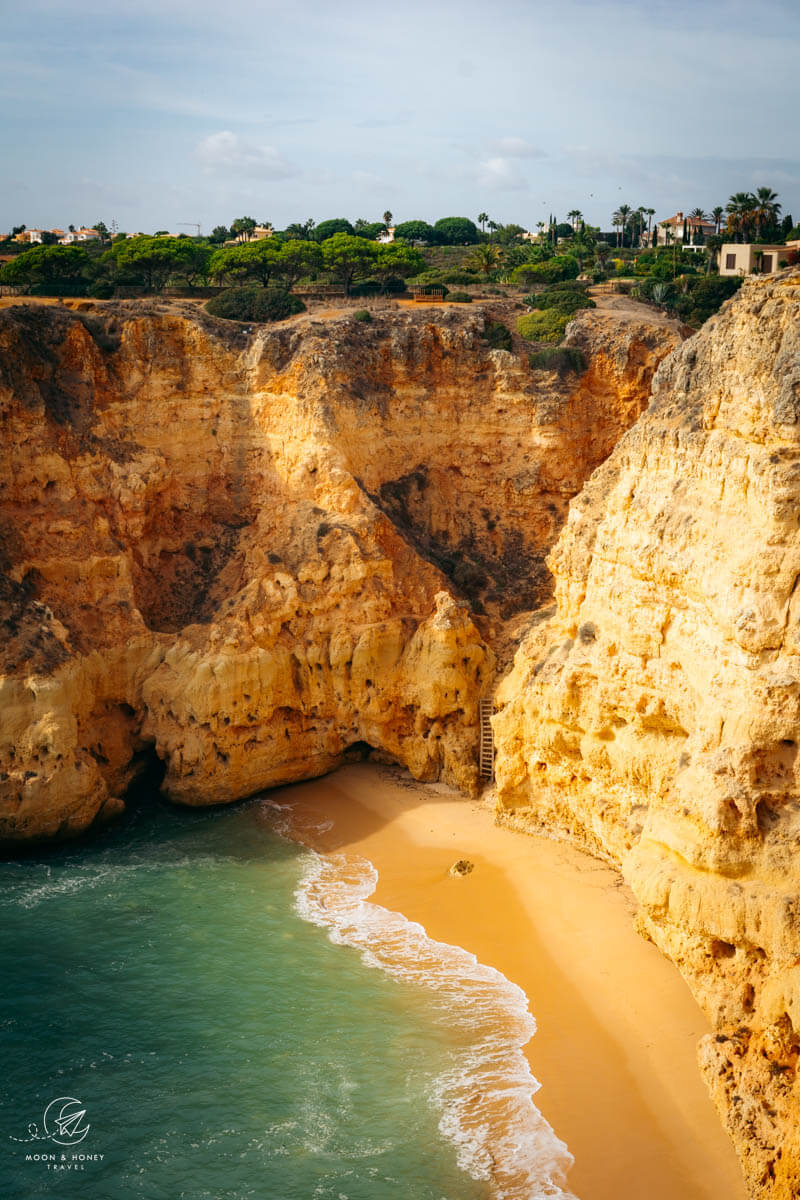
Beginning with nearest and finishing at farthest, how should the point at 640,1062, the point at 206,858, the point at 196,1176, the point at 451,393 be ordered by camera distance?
1. the point at 196,1176
2. the point at 640,1062
3. the point at 206,858
4. the point at 451,393

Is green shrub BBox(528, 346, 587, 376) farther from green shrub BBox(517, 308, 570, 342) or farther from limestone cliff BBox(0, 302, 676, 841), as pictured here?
green shrub BBox(517, 308, 570, 342)

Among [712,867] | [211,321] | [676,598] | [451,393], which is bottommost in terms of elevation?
[712,867]

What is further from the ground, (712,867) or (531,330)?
(531,330)

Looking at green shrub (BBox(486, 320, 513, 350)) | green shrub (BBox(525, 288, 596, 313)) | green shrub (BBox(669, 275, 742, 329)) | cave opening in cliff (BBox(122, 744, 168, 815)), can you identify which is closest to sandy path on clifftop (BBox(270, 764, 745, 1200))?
cave opening in cliff (BBox(122, 744, 168, 815))

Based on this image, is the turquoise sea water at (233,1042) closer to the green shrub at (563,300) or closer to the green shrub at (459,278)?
the green shrub at (563,300)

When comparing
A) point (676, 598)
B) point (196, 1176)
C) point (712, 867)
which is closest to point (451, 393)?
point (676, 598)

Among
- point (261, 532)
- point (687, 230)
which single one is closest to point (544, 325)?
point (261, 532)

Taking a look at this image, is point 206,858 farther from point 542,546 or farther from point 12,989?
point 542,546

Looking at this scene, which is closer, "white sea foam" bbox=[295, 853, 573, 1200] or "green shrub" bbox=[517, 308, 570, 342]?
"white sea foam" bbox=[295, 853, 573, 1200]
